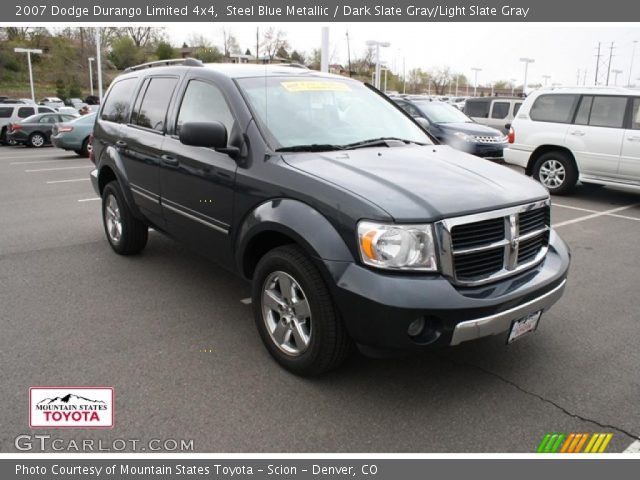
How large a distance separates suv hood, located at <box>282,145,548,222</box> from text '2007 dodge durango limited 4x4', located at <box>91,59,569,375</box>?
0.01 meters

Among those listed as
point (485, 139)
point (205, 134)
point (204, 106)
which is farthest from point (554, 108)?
point (205, 134)

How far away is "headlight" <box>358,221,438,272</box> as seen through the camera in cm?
276

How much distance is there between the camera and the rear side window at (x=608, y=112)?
28.9 feet

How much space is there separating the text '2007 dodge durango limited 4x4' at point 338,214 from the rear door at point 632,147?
5784 mm

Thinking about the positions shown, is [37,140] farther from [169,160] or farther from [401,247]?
[401,247]

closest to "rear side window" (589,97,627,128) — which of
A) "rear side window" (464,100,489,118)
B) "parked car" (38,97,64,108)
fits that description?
"rear side window" (464,100,489,118)

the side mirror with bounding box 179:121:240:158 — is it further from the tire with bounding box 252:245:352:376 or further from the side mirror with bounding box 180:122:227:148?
the tire with bounding box 252:245:352:376

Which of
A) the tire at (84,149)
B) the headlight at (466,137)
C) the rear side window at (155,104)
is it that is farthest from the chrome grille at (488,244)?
the tire at (84,149)

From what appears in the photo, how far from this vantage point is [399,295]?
2.67 metres

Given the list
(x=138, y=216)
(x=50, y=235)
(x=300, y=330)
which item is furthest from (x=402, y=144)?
(x=50, y=235)

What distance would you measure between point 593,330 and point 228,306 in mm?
2831

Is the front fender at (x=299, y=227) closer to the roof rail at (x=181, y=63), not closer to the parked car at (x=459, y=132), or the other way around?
the roof rail at (x=181, y=63)
